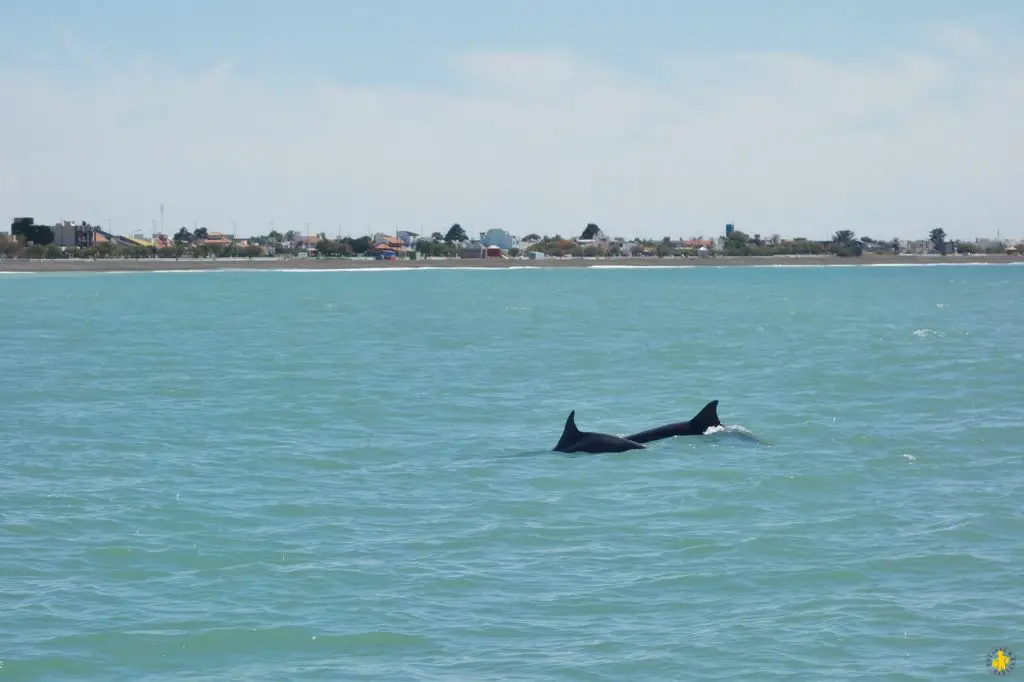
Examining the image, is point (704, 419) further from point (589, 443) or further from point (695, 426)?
point (589, 443)

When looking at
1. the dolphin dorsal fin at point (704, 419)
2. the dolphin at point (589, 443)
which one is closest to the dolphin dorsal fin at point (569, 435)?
the dolphin at point (589, 443)

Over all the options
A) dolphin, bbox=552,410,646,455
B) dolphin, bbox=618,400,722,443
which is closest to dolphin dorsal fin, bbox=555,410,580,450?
dolphin, bbox=552,410,646,455

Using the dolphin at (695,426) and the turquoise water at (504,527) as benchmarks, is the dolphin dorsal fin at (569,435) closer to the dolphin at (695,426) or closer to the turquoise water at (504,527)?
the turquoise water at (504,527)

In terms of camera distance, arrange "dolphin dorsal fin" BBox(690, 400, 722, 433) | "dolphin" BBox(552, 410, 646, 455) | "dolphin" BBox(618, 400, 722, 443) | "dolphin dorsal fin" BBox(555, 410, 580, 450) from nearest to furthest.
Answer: "dolphin" BBox(552, 410, 646, 455) → "dolphin dorsal fin" BBox(555, 410, 580, 450) → "dolphin" BBox(618, 400, 722, 443) → "dolphin dorsal fin" BBox(690, 400, 722, 433)

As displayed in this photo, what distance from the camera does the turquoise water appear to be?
1697cm

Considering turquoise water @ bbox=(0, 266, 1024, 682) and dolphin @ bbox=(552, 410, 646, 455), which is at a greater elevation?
dolphin @ bbox=(552, 410, 646, 455)

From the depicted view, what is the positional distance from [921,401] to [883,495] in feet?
60.6

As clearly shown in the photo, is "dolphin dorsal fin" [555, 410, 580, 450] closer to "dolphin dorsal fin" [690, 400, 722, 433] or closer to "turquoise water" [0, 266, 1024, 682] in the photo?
"turquoise water" [0, 266, 1024, 682]

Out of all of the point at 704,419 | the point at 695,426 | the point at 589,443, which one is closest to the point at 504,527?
the point at 589,443

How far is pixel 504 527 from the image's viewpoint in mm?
23406

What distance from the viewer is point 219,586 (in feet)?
64.7

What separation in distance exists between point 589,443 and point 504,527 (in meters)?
8.21

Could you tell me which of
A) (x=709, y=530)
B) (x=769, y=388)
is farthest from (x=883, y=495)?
(x=769, y=388)

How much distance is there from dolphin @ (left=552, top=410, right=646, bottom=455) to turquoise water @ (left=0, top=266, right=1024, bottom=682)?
70 cm
